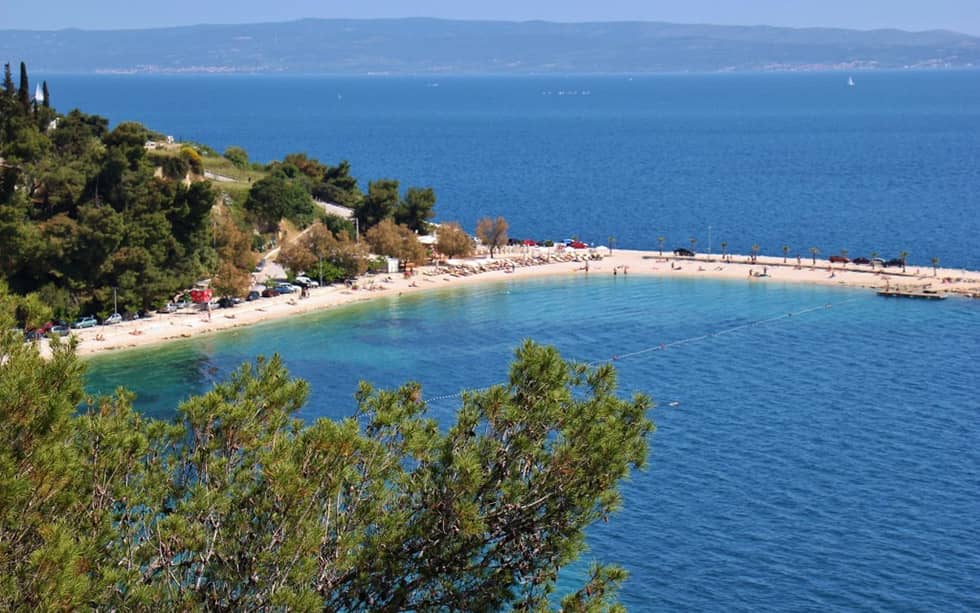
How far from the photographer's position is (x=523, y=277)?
214 feet

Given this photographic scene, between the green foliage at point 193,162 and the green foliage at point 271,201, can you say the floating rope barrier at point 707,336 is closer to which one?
the green foliage at point 271,201

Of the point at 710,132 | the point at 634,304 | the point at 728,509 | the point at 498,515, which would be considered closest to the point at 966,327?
the point at 634,304

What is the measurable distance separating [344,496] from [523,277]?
52.5 metres

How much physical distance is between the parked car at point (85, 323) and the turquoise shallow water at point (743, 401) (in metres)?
3.71

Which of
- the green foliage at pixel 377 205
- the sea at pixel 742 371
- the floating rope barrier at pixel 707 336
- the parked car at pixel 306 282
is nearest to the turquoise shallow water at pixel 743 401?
the sea at pixel 742 371

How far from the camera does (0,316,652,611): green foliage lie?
11.4 m

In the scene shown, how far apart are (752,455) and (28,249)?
2953cm

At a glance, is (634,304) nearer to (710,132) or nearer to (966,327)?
(966,327)

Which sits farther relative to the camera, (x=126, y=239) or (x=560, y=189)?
(x=560, y=189)

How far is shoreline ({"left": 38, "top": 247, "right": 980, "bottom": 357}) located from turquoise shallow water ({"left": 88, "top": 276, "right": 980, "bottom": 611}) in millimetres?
1260

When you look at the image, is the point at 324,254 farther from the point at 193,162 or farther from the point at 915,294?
the point at 915,294

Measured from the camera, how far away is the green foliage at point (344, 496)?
37.4 ft

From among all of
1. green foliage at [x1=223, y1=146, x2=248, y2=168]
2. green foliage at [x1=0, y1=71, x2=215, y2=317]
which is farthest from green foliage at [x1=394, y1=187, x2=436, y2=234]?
green foliage at [x1=0, y1=71, x2=215, y2=317]

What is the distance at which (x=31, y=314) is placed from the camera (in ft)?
43.3
